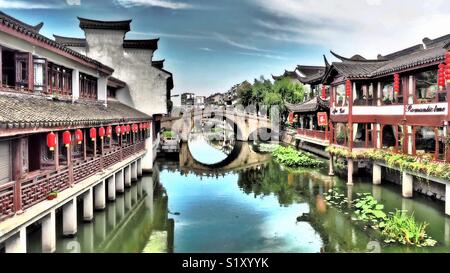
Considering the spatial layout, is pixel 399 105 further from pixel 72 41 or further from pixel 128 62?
pixel 72 41

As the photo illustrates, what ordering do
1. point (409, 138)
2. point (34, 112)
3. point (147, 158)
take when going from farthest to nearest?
point (147, 158) → point (409, 138) → point (34, 112)

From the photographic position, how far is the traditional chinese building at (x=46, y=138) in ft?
26.9

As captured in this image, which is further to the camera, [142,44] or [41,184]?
[142,44]

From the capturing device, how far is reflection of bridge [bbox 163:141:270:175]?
27.5 metres

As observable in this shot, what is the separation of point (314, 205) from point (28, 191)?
11.4m

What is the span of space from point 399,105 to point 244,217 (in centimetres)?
909

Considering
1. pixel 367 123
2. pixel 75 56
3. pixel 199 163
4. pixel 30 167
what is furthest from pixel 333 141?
pixel 30 167


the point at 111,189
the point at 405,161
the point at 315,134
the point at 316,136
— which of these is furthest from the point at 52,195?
the point at 315,134

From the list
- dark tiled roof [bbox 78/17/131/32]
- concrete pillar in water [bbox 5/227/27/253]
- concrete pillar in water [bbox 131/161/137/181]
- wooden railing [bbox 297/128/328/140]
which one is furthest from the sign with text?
dark tiled roof [bbox 78/17/131/32]

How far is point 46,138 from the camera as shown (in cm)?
1227

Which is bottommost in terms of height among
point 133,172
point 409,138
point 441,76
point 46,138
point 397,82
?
point 133,172

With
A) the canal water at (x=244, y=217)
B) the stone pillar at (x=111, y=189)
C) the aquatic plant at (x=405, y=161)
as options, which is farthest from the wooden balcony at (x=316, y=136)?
the stone pillar at (x=111, y=189)

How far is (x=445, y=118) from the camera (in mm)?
13766
